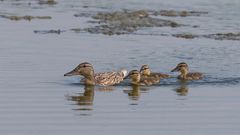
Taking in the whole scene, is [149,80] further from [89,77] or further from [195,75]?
[89,77]

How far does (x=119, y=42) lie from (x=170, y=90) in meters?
6.05

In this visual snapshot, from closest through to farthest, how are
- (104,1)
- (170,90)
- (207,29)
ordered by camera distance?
(170,90), (207,29), (104,1)

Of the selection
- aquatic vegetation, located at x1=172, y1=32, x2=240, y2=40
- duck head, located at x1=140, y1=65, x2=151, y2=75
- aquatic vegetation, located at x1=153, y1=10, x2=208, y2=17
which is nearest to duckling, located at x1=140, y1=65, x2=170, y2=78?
duck head, located at x1=140, y1=65, x2=151, y2=75

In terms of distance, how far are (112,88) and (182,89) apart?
55.7 inches

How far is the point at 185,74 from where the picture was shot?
67.0ft

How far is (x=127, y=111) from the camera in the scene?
15664 mm

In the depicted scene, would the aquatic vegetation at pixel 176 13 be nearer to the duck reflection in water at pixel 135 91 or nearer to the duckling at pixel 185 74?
the duckling at pixel 185 74

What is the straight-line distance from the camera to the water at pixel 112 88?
47.3ft

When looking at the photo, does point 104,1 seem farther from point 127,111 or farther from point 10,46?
point 127,111

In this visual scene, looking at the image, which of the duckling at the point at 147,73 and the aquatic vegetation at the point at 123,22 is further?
the aquatic vegetation at the point at 123,22

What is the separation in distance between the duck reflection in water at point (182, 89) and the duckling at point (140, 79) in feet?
1.81

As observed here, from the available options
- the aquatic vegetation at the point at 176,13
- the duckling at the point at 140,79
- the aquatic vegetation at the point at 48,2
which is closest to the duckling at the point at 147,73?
the duckling at the point at 140,79

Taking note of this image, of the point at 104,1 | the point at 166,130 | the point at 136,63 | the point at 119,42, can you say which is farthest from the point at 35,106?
the point at 104,1

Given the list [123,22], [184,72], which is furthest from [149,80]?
[123,22]
